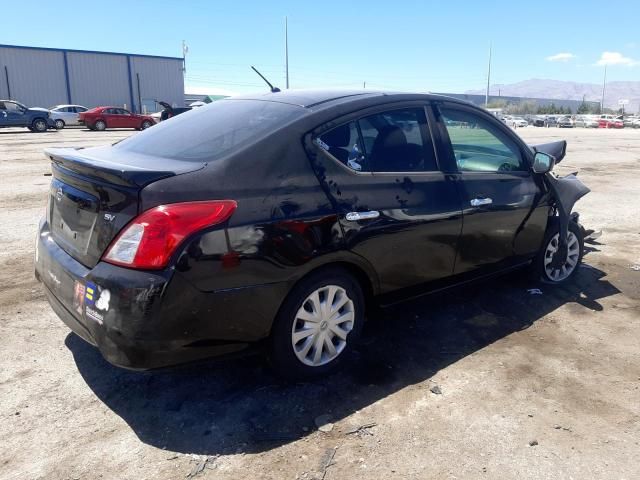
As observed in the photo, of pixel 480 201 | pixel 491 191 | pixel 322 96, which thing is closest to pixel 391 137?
pixel 322 96

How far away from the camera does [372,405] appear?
→ 10.00 feet

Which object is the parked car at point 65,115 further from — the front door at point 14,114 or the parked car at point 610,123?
the parked car at point 610,123

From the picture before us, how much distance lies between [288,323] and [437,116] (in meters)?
1.88

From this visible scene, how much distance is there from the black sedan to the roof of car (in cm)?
2

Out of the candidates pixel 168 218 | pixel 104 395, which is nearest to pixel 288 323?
pixel 168 218

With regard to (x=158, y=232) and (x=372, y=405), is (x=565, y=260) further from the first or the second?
(x=158, y=232)

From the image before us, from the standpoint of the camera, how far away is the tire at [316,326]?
9.84ft

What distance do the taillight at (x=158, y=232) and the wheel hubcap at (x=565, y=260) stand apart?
11.2ft

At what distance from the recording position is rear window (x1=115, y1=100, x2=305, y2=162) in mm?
3057

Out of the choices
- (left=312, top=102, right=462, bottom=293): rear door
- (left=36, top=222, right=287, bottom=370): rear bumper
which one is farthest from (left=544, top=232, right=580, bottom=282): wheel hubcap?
(left=36, top=222, right=287, bottom=370): rear bumper

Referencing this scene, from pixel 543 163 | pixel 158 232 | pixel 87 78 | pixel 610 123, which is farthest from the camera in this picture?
pixel 610 123

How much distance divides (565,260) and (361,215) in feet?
8.99

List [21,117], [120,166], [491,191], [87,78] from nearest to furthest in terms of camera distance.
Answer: [120,166] < [491,191] < [21,117] < [87,78]

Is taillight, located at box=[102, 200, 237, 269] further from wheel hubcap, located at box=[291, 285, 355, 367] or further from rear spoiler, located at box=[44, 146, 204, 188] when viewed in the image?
wheel hubcap, located at box=[291, 285, 355, 367]
